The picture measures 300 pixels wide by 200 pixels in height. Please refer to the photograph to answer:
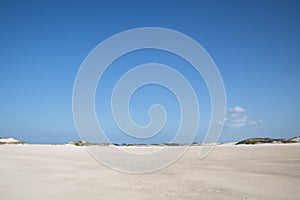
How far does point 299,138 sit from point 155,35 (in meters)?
30.6

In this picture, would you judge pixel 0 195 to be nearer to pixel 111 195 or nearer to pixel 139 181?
pixel 111 195

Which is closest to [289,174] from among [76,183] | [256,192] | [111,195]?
[256,192]

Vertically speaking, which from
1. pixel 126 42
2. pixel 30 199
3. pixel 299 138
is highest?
pixel 126 42

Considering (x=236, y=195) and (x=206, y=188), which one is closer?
(x=236, y=195)

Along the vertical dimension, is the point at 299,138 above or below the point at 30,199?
above

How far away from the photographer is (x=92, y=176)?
30.4 feet

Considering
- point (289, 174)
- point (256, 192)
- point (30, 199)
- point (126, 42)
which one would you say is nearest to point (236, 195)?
point (256, 192)

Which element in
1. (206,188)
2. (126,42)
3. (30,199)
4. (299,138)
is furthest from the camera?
(299,138)

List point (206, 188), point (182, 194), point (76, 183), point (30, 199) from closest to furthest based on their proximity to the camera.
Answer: point (30, 199)
point (182, 194)
point (206, 188)
point (76, 183)

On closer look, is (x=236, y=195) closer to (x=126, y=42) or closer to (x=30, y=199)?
(x=30, y=199)

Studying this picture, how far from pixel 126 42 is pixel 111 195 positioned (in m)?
17.6

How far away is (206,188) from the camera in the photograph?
284 inches

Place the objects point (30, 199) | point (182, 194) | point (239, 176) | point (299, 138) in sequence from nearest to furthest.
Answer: point (30, 199), point (182, 194), point (239, 176), point (299, 138)

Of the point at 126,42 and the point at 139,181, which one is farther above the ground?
the point at 126,42
